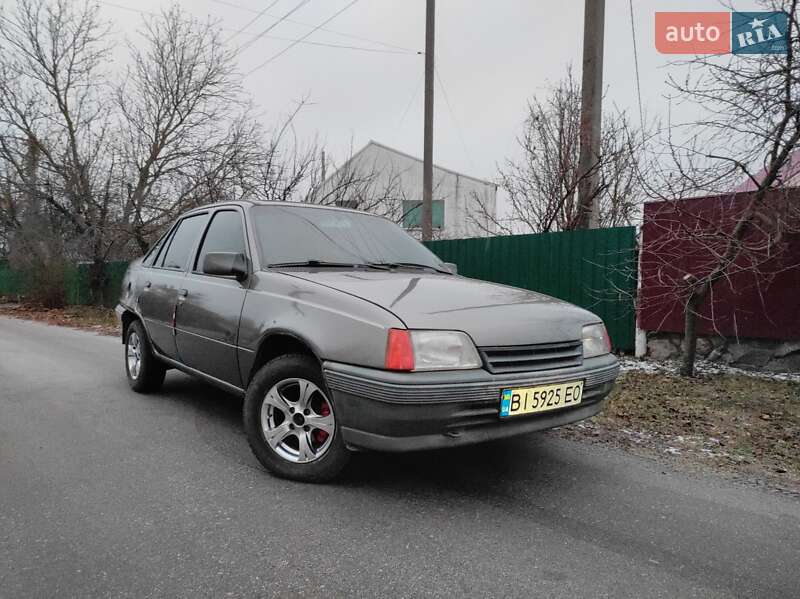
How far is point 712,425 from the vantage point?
14.3 feet

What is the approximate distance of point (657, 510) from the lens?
2787 millimetres

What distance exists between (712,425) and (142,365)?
4906 millimetres

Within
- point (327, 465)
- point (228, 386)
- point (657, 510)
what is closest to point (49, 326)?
point (228, 386)

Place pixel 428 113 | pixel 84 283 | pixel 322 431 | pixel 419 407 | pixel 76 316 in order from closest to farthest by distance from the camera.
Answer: pixel 419 407, pixel 322 431, pixel 428 113, pixel 76 316, pixel 84 283

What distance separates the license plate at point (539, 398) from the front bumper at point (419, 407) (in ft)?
0.11

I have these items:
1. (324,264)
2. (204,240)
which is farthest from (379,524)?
(204,240)

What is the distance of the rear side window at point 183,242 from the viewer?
14.6ft

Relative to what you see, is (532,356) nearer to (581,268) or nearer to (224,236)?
(224,236)

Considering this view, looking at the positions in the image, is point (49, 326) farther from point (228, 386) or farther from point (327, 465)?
point (327, 465)

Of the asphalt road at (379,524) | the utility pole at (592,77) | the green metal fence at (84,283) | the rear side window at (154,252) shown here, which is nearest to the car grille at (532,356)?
the asphalt road at (379,524)

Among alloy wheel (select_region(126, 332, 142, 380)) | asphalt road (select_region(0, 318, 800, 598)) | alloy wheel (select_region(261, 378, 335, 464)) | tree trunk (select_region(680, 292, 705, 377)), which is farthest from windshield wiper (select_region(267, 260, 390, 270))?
tree trunk (select_region(680, 292, 705, 377))

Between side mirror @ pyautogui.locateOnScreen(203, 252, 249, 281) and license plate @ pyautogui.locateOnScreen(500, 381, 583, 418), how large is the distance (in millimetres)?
1812

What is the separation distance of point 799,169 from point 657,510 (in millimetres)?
4530

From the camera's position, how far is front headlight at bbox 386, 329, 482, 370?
8.35ft
